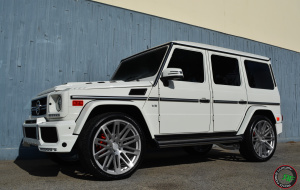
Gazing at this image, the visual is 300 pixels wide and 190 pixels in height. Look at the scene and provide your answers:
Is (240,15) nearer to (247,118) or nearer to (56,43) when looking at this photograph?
(247,118)

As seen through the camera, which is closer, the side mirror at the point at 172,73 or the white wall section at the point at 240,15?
the side mirror at the point at 172,73

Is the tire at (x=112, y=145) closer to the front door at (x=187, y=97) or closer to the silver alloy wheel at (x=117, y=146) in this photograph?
the silver alloy wheel at (x=117, y=146)

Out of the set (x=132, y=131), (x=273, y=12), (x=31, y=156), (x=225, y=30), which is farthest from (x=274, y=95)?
(x=273, y=12)

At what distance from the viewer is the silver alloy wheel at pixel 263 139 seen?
206 inches

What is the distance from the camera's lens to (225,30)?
9.63 meters

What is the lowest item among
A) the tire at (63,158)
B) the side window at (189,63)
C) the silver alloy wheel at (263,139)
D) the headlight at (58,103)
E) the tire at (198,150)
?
the tire at (198,150)

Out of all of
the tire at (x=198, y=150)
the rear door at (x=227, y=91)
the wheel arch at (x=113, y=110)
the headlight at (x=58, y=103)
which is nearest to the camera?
the wheel arch at (x=113, y=110)

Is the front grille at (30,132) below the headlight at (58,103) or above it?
below

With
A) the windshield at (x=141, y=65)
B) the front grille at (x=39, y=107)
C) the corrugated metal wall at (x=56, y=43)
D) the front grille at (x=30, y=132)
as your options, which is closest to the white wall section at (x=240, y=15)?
the corrugated metal wall at (x=56, y=43)

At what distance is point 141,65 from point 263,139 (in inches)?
110

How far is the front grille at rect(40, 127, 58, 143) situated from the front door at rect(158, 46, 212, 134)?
1.54 m

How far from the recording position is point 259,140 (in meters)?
5.27

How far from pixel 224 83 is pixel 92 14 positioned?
3.73 metres

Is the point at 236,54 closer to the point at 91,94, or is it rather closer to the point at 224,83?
the point at 224,83
